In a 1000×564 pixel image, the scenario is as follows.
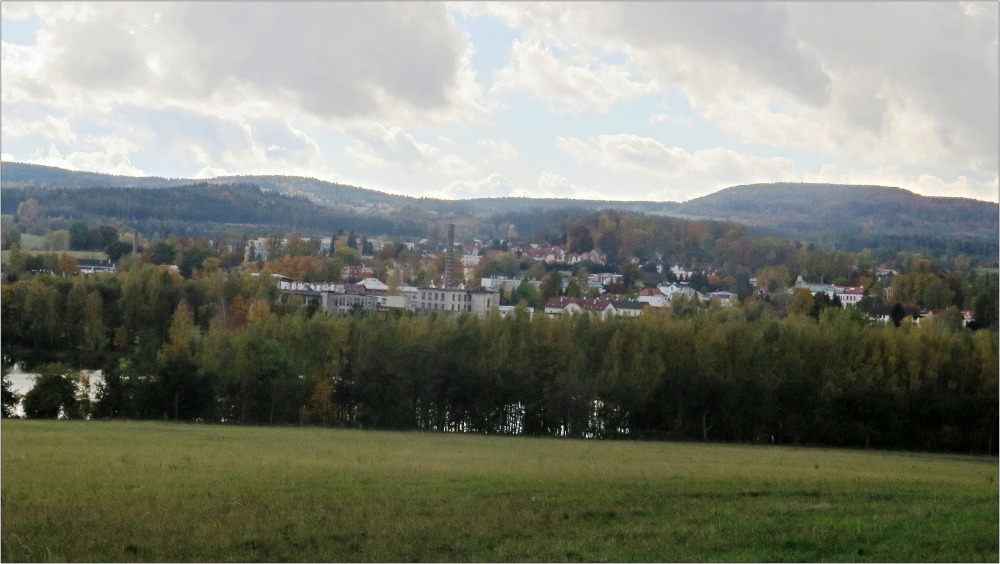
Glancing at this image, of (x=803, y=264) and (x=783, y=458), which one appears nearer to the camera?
(x=783, y=458)

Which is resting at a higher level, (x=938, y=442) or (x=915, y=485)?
(x=915, y=485)

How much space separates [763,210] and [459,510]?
183 ft

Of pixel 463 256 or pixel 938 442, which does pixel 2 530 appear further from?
pixel 463 256

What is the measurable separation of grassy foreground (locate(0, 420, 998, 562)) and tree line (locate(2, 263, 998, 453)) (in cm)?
790

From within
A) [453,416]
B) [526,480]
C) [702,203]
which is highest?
[702,203]

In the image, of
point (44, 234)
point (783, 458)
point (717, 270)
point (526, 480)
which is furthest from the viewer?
point (717, 270)

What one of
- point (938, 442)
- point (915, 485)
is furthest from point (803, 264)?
point (915, 485)

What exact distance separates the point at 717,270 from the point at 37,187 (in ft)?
126

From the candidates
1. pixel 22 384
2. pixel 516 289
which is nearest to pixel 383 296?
pixel 516 289

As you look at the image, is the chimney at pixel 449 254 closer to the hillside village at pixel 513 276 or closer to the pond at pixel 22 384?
the hillside village at pixel 513 276

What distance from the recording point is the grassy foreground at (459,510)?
7629 millimetres

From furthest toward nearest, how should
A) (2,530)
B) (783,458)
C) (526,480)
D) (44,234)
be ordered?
(44,234) → (783,458) → (526,480) → (2,530)

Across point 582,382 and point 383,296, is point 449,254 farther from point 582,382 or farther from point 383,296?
point 582,382

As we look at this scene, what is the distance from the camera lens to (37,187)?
51.7 meters
